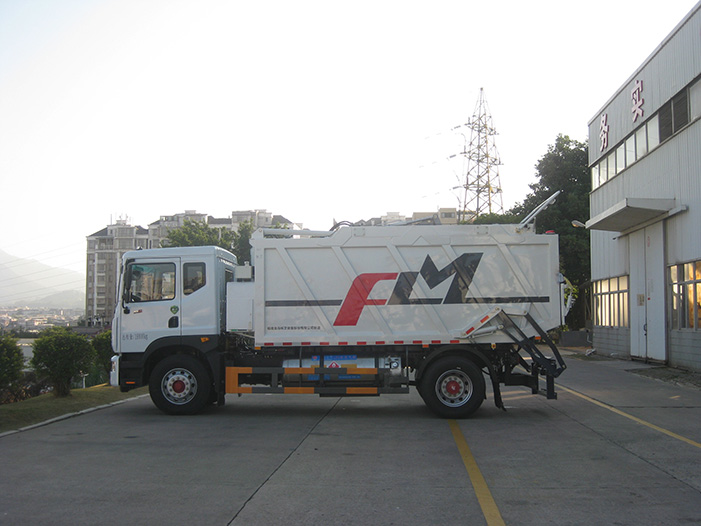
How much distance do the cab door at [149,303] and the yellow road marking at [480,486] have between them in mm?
5423

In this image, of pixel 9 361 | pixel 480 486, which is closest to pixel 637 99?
pixel 480 486

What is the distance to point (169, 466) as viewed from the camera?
7250 millimetres

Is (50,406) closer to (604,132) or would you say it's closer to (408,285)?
(408,285)

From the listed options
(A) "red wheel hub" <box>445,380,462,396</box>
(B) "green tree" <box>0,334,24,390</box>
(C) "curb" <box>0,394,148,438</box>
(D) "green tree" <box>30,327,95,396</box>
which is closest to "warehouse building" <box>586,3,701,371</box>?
(A) "red wheel hub" <box>445,380,462,396</box>

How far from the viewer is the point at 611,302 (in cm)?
2450

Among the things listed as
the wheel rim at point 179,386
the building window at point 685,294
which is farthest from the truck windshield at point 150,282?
the building window at point 685,294

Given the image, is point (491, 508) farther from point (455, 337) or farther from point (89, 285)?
point (89, 285)

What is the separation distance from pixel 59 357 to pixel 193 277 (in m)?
3.41

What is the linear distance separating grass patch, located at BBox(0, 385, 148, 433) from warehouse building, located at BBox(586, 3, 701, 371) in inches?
573

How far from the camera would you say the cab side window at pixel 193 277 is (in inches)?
441

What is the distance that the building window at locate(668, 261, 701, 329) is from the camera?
16453 mm

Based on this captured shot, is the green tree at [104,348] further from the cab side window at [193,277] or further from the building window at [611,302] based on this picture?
the building window at [611,302]

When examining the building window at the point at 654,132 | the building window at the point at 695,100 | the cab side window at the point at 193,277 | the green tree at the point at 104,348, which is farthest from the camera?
the building window at the point at 654,132

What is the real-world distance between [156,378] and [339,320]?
3.39m
